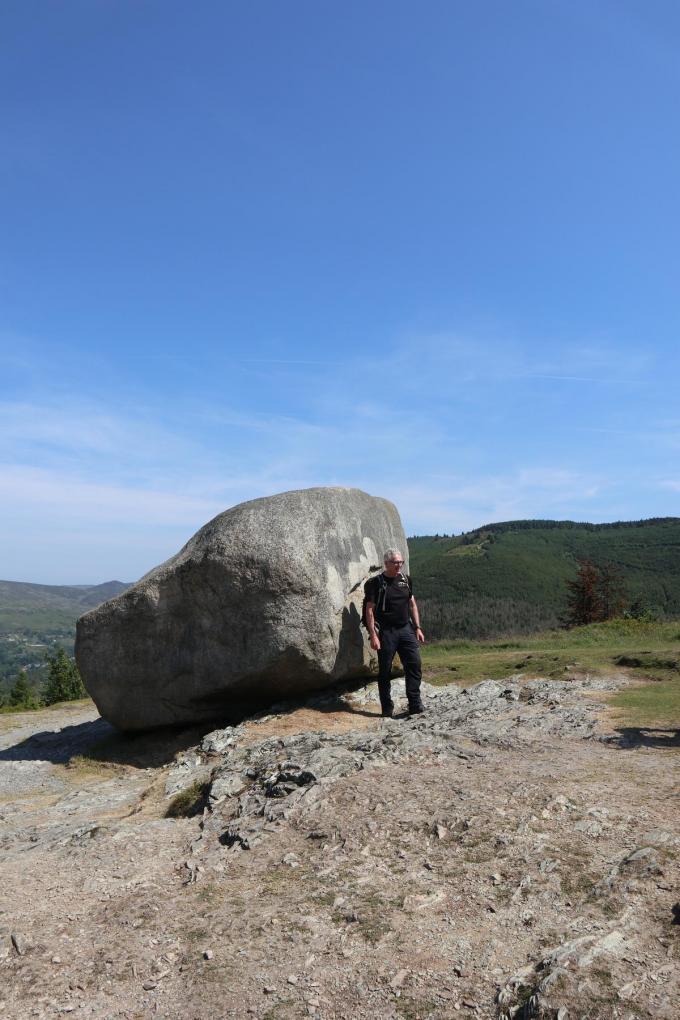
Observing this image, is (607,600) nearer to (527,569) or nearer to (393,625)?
(393,625)

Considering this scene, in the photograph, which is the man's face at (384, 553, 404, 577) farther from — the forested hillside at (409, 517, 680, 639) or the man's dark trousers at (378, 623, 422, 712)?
the forested hillside at (409, 517, 680, 639)

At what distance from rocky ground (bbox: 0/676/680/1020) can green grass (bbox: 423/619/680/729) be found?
4.61 feet

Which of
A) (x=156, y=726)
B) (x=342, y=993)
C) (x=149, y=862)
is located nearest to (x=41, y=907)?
(x=149, y=862)

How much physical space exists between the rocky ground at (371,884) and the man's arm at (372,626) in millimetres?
2043

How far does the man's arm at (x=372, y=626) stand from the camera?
12344mm

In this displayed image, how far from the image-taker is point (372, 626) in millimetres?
12547

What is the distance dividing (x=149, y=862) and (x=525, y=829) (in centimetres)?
374

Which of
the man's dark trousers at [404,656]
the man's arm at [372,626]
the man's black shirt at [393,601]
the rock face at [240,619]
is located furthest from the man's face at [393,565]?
the rock face at [240,619]

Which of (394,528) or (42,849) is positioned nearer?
(42,849)

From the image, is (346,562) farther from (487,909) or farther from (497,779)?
(487,909)

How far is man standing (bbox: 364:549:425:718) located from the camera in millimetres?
12531

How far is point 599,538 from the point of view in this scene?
151m

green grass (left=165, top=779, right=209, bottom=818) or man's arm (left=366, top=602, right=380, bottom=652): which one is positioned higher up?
man's arm (left=366, top=602, right=380, bottom=652)

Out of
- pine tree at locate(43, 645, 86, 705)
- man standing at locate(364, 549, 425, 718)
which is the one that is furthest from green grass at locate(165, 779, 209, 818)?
pine tree at locate(43, 645, 86, 705)
